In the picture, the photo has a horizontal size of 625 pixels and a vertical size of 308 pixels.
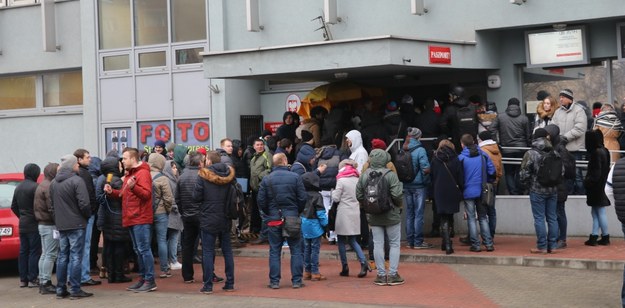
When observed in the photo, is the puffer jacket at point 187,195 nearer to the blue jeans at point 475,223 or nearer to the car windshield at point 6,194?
the car windshield at point 6,194

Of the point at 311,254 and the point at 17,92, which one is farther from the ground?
the point at 17,92

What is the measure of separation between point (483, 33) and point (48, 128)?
1154 centimetres

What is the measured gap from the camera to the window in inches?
853

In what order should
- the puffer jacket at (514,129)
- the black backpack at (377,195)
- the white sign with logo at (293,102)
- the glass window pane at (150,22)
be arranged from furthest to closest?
the glass window pane at (150,22) → the white sign with logo at (293,102) → the puffer jacket at (514,129) → the black backpack at (377,195)

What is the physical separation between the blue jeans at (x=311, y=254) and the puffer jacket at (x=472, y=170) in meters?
2.72

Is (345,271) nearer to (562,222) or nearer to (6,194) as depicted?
(562,222)

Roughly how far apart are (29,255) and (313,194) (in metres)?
4.24

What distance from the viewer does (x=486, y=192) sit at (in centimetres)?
1540

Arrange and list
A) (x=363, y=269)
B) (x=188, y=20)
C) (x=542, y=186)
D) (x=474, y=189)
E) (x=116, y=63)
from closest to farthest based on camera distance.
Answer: (x=363, y=269) → (x=542, y=186) → (x=474, y=189) → (x=188, y=20) → (x=116, y=63)

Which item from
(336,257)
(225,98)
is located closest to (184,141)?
(225,98)

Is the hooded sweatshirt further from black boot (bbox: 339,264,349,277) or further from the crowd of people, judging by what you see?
black boot (bbox: 339,264,349,277)

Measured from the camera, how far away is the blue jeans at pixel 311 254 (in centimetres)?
1378

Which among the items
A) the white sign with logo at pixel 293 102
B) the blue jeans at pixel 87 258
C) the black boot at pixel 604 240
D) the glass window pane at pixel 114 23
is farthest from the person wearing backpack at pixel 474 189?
the glass window pane at pixel 114 23

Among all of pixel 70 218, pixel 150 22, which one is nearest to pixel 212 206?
pixel 70 218
